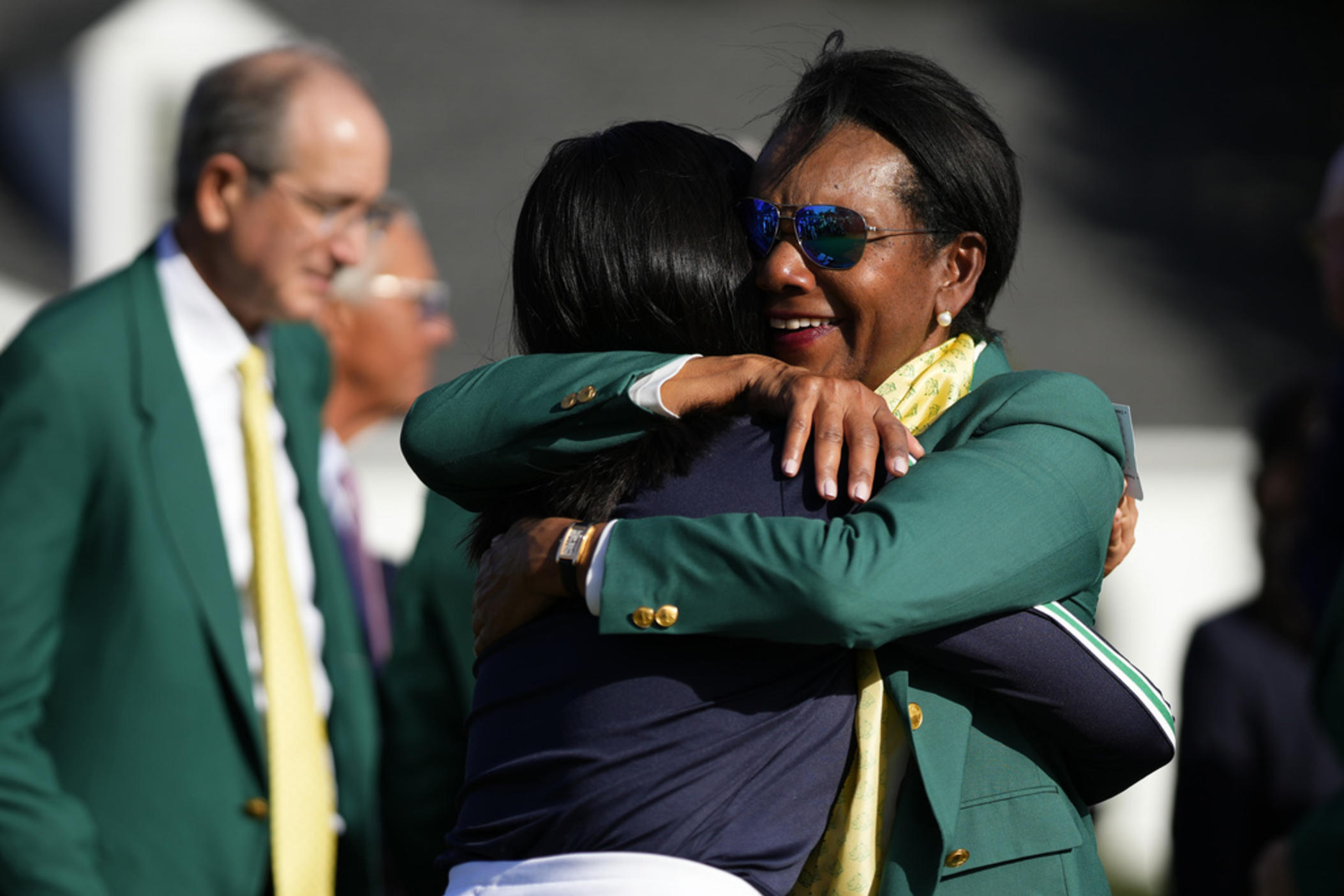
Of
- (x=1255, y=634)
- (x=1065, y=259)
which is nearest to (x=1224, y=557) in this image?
(x=1065, y=259)

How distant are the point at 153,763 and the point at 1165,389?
995cm

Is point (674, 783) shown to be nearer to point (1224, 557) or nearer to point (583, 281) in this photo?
point (583, 281)

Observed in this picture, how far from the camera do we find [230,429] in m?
4.04

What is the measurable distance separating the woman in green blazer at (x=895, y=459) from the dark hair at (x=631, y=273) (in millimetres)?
50

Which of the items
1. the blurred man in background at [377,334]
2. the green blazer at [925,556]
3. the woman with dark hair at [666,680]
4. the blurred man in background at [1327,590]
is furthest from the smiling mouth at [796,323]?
the blurred man in background at [377,334]

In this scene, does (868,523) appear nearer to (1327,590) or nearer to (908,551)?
(908,551)

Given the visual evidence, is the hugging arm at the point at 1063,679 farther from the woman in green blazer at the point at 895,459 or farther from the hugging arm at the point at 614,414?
the hugging arm at the point at 614,414

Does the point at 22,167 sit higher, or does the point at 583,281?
the point at 583,281

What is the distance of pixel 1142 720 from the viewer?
7.47 feet

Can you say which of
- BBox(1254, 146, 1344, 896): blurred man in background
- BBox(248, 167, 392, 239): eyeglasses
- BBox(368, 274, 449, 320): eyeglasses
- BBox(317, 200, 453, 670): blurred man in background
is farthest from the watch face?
BBox(368, 274, 449, 320): eyeglasses

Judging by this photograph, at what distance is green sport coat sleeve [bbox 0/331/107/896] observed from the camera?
11.0 feet

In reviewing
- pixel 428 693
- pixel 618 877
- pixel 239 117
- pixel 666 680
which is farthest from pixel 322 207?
pixel 618 877

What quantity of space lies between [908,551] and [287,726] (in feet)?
6.81

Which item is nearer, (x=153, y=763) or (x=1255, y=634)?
(x=153, y=763)
